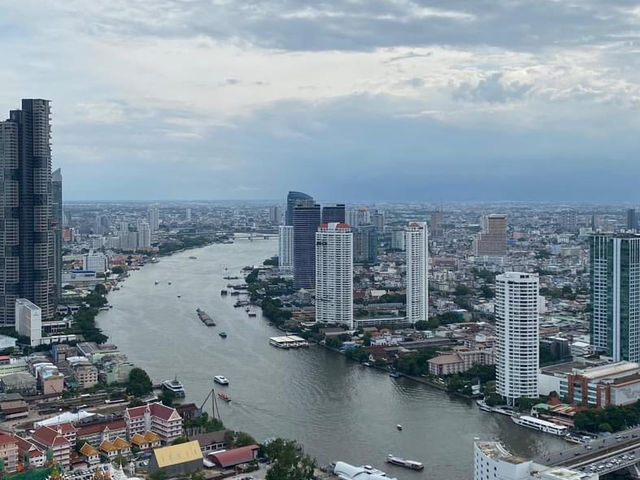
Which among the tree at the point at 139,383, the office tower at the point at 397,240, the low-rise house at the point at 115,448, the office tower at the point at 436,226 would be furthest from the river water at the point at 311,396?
the office tower at the point at 436,226

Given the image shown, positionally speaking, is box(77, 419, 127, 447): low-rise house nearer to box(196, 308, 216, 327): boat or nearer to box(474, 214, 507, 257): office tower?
box(196, 308, 216, 327): boat

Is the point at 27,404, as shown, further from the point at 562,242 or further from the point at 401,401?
the point at 562,242

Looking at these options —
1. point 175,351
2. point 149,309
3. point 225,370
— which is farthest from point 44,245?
point 225,370

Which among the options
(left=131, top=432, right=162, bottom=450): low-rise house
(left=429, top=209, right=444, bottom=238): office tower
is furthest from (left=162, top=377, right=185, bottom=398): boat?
(left=429, top=209, right=444, bottom=238): office tower

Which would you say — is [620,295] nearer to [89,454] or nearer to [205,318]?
[89,454]

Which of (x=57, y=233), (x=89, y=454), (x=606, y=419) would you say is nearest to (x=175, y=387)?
(x=89, y=454)

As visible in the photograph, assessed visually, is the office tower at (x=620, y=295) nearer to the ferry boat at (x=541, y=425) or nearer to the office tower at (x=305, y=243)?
the ferry boat at (x=541, y=425)
